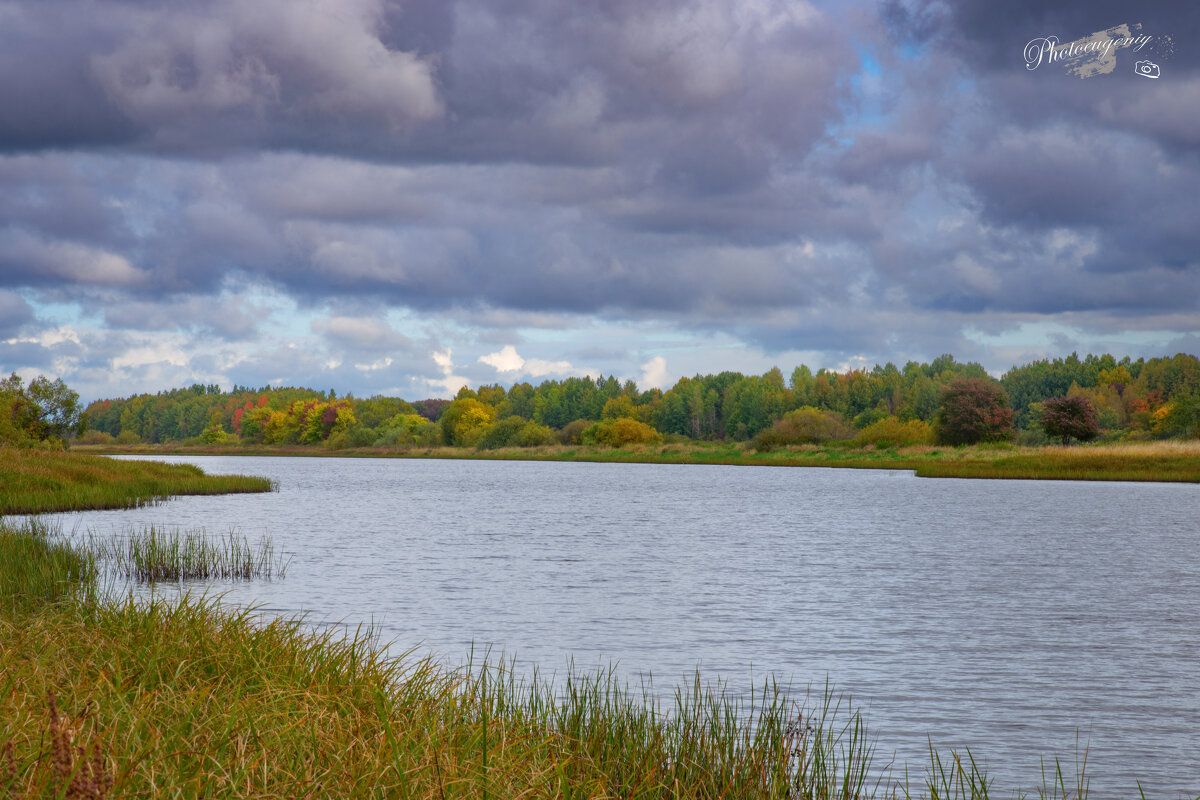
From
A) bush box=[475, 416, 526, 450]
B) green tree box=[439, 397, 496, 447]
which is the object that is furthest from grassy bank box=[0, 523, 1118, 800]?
green tree box=[439, 397, 496, 447]

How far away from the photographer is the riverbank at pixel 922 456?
59.0m

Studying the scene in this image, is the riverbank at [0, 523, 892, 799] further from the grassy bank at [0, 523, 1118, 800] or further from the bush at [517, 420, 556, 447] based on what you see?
the bush at [517, 420, 556, 447]

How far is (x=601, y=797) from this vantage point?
5824 millimetres

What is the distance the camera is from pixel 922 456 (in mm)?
85438

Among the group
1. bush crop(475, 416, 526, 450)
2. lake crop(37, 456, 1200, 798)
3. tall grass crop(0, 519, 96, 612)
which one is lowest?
lake crop(37, 456, 1200, 798)

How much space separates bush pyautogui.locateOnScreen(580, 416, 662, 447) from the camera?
129000 mm

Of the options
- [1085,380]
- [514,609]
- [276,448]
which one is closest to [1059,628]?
[514,609]

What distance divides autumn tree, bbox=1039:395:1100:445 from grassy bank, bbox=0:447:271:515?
202 feet

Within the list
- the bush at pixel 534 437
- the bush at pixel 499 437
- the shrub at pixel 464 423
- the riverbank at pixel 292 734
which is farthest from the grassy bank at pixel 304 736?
the shrub at pixel 464 423

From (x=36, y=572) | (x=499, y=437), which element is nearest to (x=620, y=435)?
(x=499, y=437)

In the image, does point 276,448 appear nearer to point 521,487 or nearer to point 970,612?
point 521,487

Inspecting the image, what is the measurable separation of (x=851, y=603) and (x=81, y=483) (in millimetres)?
28601

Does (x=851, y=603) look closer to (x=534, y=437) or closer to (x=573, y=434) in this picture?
(x=573, y=434)

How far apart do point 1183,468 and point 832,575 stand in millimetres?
46556
